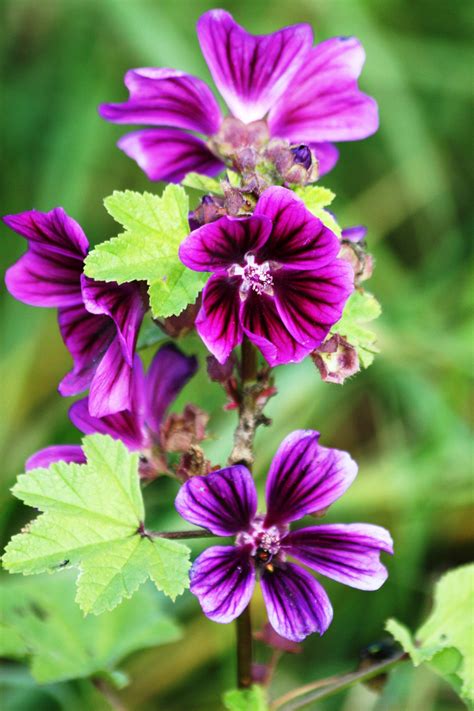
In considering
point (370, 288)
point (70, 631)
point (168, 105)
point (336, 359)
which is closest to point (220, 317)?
point (336, 359)

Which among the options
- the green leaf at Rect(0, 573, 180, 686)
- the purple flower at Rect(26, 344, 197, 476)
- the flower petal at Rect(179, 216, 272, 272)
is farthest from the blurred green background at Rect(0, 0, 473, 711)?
the flower petal at Rect(179, 216, 272, 272)

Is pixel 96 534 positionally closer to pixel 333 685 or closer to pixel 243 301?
pixel 243 301

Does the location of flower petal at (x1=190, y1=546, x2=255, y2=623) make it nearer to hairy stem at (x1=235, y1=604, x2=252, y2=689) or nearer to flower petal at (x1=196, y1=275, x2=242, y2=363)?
hairy stem at (x1=235, y1=604, x2=252, y2=689)

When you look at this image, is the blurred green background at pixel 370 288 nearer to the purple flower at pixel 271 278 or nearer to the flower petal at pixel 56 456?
the flower petal at pixel 56 456

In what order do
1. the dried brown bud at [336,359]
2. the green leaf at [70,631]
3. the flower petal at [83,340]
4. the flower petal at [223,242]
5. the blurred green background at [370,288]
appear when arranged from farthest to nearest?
the blurred green background at [370,288] < the green leaf at [70,631] < the flower petal at [83,340] < the dried brown bud at [336,359] < the flower petal at [223,242]

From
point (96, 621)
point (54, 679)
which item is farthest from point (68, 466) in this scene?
point (96, 621)

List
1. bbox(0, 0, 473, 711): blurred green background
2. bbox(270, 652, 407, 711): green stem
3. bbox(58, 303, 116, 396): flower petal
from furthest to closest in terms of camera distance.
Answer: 1. bbox(0, 0, 473, 711): blurred green background
2. bbox(270, 652, 407, 711): green stem
3. bbox(58, 303, 116, 396): flower petal

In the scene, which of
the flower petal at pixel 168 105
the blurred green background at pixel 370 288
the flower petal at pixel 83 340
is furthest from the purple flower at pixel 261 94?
the blurred green background at pixel 370 288
